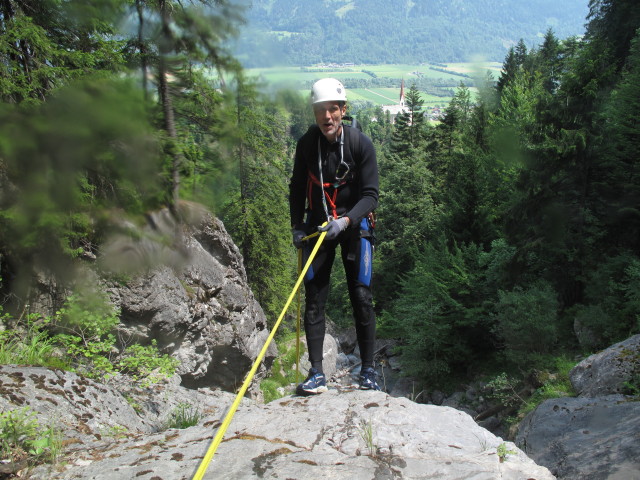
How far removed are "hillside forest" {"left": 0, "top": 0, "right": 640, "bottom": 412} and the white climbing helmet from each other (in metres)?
0.79

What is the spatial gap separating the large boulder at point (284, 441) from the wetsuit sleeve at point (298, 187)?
1.90 metres

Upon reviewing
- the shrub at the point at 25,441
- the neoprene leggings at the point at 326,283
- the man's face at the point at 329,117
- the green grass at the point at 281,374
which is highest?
the man's face at the point at 329,117

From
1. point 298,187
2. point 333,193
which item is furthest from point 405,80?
point 333,193

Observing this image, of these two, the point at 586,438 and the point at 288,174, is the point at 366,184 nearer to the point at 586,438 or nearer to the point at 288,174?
the point at 586,438

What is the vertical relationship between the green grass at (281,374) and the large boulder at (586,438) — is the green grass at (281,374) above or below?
below

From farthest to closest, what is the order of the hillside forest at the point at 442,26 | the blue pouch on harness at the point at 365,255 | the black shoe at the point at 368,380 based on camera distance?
the hillside forest at the point at 442,26 → the black shoe at the point at 368,380 → the blue pouch on harness at the point at 365,255

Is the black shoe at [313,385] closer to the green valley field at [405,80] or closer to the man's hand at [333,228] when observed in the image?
the man's hand at [333,228]

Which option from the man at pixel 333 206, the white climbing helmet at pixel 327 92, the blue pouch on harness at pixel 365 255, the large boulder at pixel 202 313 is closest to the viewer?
the white climbing helmet at pixel 327 92

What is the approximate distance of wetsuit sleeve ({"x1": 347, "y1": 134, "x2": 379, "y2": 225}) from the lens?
174 inches

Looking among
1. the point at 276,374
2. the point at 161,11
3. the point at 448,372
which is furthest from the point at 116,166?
the point at 448,372

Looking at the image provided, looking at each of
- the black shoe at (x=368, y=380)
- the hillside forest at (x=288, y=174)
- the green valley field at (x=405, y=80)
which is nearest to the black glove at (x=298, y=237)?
the hillside forest at (x=288, y=174)

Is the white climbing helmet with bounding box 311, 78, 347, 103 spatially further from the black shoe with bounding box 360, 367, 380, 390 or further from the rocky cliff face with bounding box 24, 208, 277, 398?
the black shoe with bounding box 360, 367, 380, 390

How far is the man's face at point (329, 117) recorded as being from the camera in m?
4.25

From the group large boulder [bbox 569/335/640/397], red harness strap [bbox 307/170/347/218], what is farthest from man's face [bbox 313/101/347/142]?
large boulder [bbox 569/335/640/397]
